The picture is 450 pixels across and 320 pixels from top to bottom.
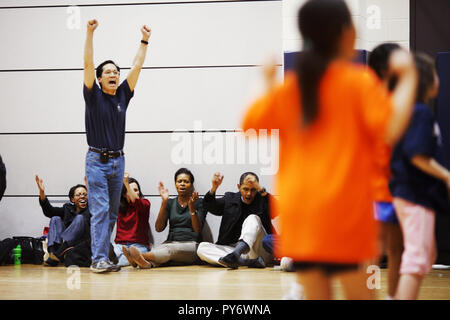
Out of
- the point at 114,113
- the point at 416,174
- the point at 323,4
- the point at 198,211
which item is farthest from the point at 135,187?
the point at 323,4

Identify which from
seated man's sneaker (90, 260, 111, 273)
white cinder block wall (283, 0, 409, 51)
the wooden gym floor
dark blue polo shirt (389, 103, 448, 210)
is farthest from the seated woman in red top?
dark blue polo shirt (389, 103, 448, 210)

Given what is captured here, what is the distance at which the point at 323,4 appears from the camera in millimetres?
1543

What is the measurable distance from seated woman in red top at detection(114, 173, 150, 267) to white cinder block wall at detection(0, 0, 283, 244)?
227 millimetres

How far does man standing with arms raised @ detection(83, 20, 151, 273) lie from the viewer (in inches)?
156

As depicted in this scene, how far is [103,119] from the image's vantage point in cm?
404

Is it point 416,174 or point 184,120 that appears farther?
point 184,120

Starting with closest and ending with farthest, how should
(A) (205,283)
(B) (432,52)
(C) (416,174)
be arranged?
(C) (416,174) → (A) (205,283) → (B) (432,52)

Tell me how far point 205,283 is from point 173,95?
2.01 m

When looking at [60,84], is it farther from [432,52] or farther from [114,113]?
[432,52]

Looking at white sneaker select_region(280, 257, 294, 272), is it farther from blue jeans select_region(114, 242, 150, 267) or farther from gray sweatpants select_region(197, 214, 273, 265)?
blue jeans select_region(114, 242, 150, 267)

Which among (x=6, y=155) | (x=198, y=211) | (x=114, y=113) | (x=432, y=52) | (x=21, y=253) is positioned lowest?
(x=21, y=253)

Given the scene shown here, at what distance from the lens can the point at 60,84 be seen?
5230 mm
